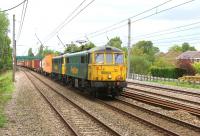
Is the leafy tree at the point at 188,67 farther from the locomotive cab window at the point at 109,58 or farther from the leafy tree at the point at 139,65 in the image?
the locomotive cab window at the point at 109,58

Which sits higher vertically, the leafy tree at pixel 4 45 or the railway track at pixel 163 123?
the leafy tree at pixel 4 45

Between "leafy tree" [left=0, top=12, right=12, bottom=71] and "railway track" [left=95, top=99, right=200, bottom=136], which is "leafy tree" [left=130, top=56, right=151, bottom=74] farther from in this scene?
"railway track" [left=95, top=99, right=200, bottom=136]

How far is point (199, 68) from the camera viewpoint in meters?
56.1

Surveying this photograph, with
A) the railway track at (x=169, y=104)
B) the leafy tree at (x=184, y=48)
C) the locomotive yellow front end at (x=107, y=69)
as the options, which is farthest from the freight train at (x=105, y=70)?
the leafy tree at (x=184, y=48)

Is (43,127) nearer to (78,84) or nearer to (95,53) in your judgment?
(95,53)

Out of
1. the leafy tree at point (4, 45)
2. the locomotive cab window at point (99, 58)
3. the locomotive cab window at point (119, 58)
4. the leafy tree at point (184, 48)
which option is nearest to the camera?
the locomotive cab window at point (99, 58)

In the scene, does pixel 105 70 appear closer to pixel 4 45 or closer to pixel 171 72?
pixel 171 72

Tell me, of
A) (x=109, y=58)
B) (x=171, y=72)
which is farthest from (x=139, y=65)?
(x=109, y=58)

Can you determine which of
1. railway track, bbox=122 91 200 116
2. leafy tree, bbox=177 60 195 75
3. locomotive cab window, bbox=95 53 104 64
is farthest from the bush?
locomotive cab window, bbox=95 53 104 64

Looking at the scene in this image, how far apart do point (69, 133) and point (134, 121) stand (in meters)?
3.07

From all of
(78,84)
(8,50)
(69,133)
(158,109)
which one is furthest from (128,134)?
(8,50)

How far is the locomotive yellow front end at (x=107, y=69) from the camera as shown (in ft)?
75.6

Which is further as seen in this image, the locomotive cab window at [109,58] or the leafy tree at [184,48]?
the leafy tree at [184,48]

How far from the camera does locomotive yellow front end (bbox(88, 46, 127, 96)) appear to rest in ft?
75.6
